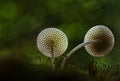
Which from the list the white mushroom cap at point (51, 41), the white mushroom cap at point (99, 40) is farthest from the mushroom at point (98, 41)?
the white mushroom cap at point (51, 41)

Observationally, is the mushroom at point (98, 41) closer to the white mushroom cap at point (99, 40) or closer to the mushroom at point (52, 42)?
the white mushroom cap at point (99, 40)

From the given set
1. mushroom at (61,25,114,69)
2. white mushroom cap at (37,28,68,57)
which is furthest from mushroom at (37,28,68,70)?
mushroom at (61,25,114,69)

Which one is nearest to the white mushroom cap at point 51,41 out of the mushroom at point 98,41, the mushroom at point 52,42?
the mushroom at point 52,42

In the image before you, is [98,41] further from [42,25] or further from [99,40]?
[42,25]

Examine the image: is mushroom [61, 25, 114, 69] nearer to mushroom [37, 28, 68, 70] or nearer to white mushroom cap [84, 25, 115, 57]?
white mushroom cap [84, 25, 115, 57]

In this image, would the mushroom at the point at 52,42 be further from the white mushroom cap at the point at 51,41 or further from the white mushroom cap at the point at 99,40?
the white mushroom cap at the point at 99,40
